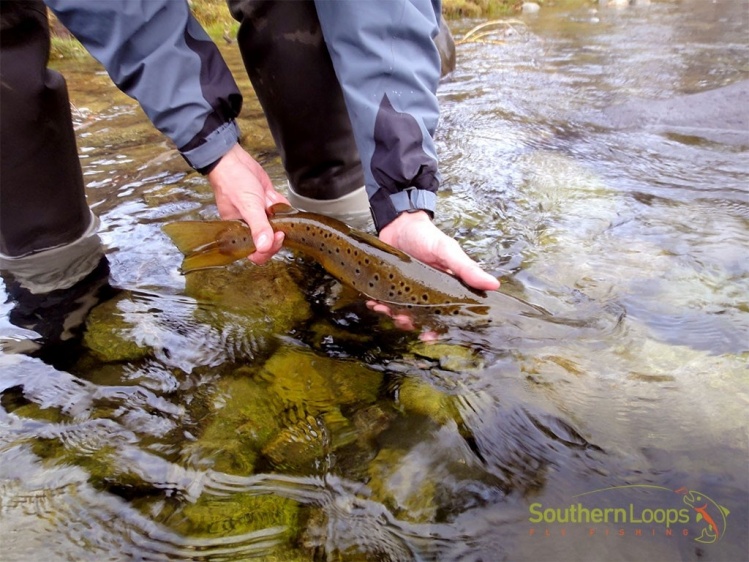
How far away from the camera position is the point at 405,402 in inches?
79.5

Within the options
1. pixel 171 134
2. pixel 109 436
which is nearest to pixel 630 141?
pixel 171 134

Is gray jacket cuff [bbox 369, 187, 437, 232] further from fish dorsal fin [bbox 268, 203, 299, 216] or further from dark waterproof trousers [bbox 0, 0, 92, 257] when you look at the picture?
dark waterproof trousers [bbox 0, 0, 92, 257]

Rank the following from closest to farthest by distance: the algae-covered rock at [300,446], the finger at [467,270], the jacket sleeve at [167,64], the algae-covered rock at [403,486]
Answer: the algae-covered rock at [403,486], the algae-covered rock at [300,446], the jacket sleeve at [167,64], the finger at [467,270]

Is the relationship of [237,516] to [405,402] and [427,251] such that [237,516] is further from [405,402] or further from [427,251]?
[427,251]

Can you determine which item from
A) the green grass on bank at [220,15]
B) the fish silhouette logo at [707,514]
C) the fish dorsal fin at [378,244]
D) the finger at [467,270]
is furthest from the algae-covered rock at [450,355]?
the green grass on bank at [220,15]

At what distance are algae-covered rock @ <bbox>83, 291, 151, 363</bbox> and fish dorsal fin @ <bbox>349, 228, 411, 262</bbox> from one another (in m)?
1.06

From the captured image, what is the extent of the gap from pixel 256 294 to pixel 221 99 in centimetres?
94

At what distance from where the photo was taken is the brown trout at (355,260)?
2.33m

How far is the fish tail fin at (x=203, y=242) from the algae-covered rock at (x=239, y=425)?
0.79 meters

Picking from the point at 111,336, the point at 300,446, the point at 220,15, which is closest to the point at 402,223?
the point at 300,446

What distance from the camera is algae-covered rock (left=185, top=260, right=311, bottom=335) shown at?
2.54 metres

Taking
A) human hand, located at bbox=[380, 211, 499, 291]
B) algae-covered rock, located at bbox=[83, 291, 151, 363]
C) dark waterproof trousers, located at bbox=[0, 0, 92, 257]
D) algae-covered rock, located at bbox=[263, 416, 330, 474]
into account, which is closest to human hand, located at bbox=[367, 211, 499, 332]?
human hand, located at bbox=[380, 211, 499, 291]

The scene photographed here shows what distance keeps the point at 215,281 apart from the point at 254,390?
2.97 feet

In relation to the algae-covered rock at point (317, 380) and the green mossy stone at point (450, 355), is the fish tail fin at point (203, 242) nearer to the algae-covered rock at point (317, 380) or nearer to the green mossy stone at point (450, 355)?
the algae-covered rock at point (317, 380)
